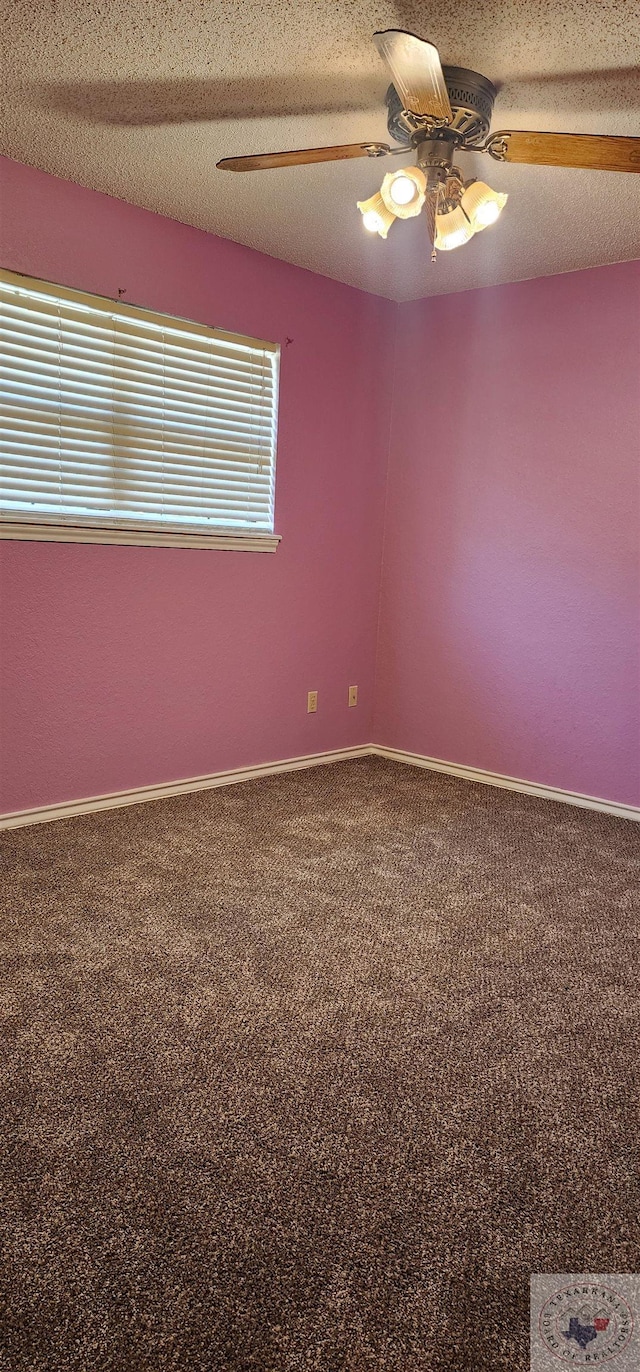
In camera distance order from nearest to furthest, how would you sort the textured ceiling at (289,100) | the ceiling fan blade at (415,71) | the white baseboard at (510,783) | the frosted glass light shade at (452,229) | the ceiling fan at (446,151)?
1. the ceiling fan blade at (415,71)
2. the ceiling fan at (446,151)
3. the textured ceiling at (289,100)
4. the frosted glass light shade at (452,229)
5. the white baseboard at (510,783)

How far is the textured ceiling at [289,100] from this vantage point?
1.97 meters

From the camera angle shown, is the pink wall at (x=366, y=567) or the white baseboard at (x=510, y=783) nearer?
the pink wall at (x=366, y=567)

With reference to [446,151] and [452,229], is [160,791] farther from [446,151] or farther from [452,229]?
[446,151]

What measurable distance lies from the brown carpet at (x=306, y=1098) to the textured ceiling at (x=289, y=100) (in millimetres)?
A: 2302

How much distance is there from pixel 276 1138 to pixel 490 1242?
0.43 meters

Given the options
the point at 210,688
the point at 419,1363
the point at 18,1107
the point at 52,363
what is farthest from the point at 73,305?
the point at 419,1363

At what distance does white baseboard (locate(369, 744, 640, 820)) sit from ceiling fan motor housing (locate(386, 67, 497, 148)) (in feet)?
8.69

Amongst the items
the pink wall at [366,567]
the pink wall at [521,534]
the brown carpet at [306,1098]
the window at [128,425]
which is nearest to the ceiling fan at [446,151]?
the window at [128,425]

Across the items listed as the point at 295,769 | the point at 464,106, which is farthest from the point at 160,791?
the point at 464,106

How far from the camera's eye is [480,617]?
4160 mm

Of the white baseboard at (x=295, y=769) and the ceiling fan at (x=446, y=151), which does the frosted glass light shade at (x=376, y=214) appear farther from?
the white baseboard at (x=295, y=769)

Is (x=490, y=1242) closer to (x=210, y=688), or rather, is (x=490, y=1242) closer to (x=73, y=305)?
(x=210, y=688)

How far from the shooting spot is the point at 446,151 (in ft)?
6.93

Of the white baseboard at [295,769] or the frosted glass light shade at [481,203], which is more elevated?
the frosted glass light shade at [481,203]
